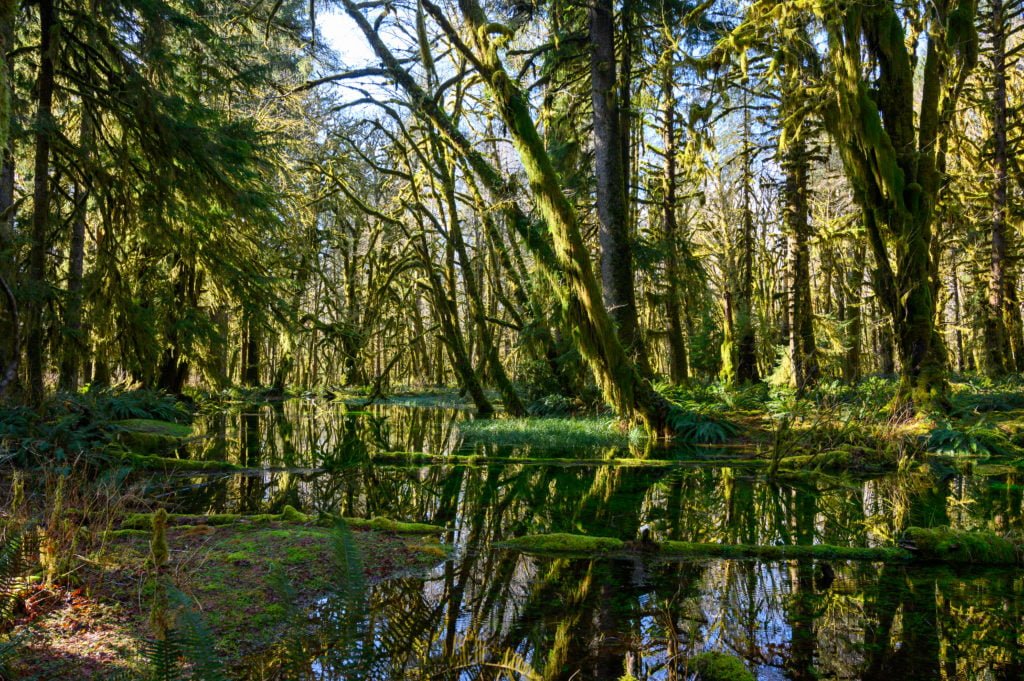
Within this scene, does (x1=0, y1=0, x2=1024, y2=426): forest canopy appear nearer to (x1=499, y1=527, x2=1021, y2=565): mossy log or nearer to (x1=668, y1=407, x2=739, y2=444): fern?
(x1=668, y1=407, x2=739, y2=444): fern

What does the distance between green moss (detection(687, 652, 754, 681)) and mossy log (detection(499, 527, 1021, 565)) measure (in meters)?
1.74

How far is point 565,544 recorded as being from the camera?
4.75 metres

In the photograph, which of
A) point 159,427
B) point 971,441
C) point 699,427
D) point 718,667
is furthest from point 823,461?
point 159,427

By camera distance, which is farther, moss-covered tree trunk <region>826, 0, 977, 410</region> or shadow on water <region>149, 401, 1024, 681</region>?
Answer: moss-covered tree trunk <region>826, 0, 977, 410</region>

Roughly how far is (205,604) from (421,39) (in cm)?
883

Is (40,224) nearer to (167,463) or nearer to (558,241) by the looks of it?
(167,463)

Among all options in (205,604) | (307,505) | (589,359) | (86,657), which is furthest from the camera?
(589,359)

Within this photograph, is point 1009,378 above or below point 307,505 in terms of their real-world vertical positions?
above

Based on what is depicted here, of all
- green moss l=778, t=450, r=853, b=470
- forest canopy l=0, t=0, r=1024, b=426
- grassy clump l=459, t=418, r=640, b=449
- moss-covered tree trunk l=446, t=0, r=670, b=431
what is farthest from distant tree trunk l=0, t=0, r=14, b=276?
green moss l=778, t=450, r=853, b=470

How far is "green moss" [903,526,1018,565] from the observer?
451 centimetres

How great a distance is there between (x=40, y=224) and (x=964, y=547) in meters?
9.61

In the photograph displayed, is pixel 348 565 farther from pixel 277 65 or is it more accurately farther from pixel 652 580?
pixel 277 65

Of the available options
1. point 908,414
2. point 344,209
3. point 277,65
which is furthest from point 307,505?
point 277,65

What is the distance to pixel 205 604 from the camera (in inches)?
137
